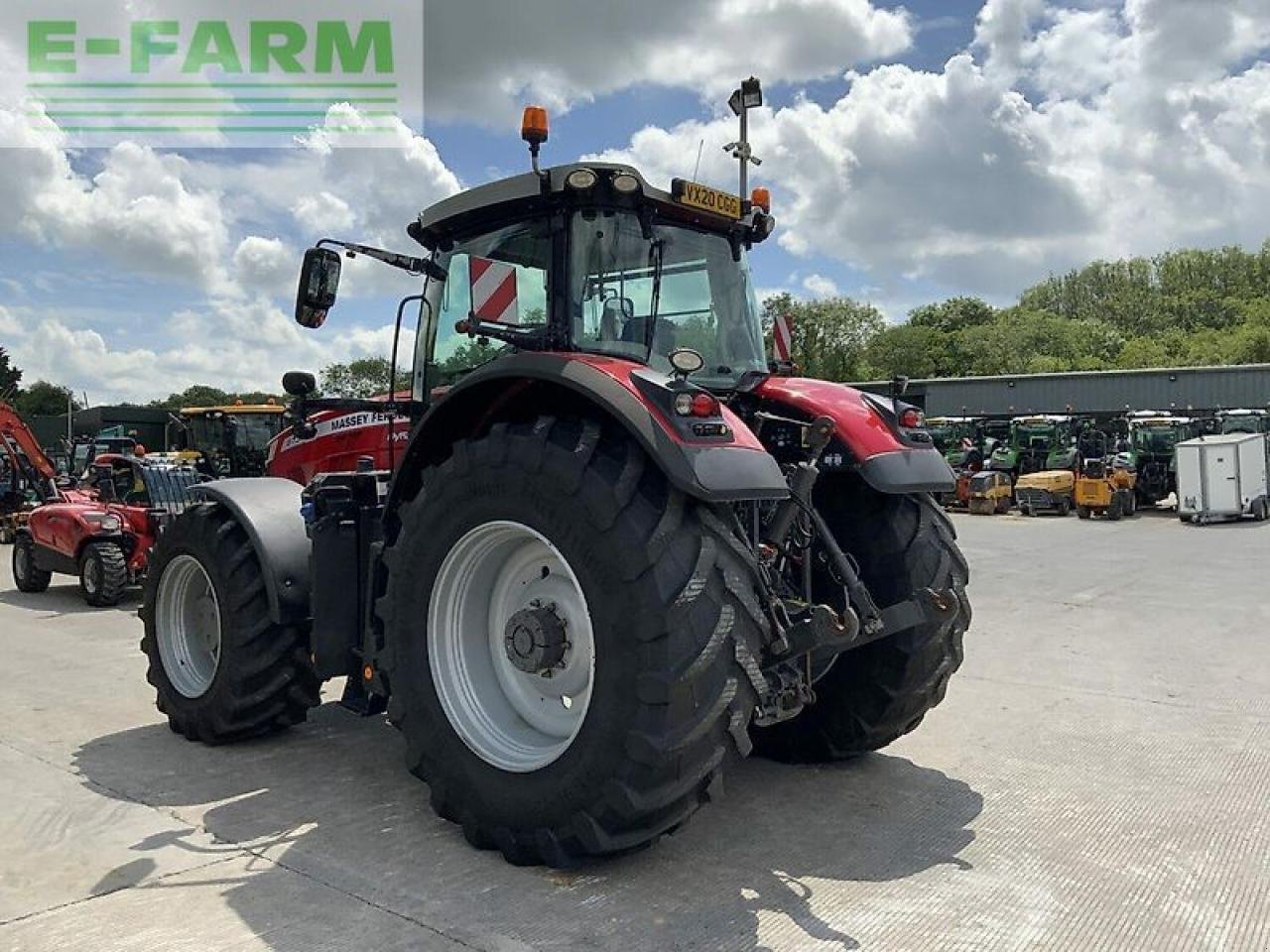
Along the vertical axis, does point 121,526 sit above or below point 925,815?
above

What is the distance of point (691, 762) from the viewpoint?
10.9 feet

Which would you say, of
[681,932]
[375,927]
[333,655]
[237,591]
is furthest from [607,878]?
[237,591]

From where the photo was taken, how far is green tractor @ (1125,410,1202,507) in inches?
999

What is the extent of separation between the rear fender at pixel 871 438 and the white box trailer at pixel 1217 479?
64.9ft

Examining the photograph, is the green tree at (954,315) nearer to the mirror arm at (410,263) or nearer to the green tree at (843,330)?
the green tree at (843,330)

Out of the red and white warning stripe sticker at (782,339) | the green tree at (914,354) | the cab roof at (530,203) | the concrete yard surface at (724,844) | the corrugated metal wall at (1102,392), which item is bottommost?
the concrete yard surface at (724,844)

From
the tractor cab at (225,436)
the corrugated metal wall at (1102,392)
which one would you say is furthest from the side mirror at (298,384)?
the corrugated metal wall at (1102,392)

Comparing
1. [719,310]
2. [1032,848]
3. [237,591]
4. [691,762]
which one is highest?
[719,310]

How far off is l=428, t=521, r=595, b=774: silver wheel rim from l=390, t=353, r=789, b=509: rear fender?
53 centimetres

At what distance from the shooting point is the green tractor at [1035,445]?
87.9ft

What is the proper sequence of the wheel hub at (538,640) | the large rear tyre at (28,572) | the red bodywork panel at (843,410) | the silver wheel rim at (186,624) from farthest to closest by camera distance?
the large rear tyre at (28,572) → the silver wheel rim at (186,624) → the red bodywork panel at (843,410) → the wheel hub at (538,640)

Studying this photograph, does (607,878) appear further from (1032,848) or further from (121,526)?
(121,526)

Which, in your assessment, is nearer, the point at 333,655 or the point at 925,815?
the point at 925,815

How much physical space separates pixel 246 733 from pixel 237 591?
76 cm
